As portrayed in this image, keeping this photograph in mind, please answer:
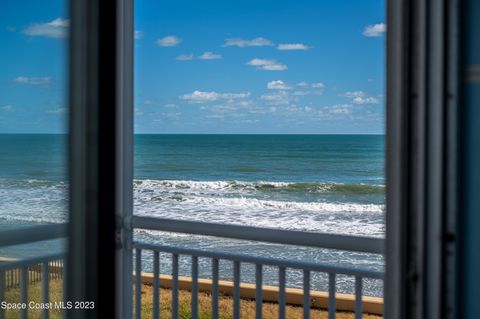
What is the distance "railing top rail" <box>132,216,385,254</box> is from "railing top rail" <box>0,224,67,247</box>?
50 centimetres

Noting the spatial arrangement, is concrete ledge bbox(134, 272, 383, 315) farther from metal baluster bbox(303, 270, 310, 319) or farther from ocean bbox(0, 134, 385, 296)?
metal baluster bbox(303, 270, 310, 319)

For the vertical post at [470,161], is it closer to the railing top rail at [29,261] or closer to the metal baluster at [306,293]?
the railing top rail at [29,261]

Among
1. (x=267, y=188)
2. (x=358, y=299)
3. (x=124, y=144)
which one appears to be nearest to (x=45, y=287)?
(x=124, y=144)

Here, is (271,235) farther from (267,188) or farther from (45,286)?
(267,188)

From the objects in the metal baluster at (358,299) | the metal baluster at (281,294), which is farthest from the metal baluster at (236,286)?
the metal baluster at (358,299)

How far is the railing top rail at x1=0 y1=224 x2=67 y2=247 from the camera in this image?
1.27m

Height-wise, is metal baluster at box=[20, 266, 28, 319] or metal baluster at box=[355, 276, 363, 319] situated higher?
metal baluster at box=[20, 266, 28, 319]

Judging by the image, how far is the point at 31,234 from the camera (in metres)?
1.33

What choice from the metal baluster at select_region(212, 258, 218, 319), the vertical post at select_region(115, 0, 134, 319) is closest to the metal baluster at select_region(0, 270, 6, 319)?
the vertical post at select_region(115, 0, 134, 319)

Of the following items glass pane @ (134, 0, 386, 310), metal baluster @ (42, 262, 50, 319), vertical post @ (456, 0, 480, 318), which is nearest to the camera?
vertical post @ (456, 0, 480, 318)

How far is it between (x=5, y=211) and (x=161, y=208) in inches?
542

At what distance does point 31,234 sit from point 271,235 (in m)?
0.88

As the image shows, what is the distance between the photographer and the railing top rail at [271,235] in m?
1.83

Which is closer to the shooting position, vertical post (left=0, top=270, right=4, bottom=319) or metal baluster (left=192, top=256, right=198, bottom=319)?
vertical post (left=0, top=270, right=4, bottom=319)
